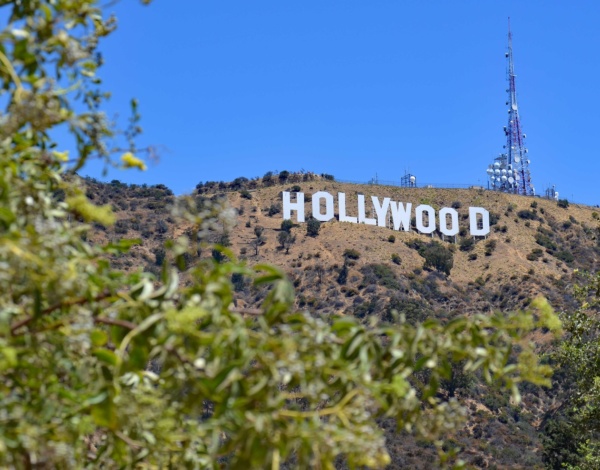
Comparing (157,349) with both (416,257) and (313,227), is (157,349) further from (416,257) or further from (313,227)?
(313,227)

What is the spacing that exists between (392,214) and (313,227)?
6.42 meters

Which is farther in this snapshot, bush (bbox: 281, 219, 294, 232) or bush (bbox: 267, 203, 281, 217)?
bush (bbox: 267, 203, 281, 217)

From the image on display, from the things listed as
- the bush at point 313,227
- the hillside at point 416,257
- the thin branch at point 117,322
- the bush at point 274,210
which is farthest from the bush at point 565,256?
the thin branch at point 117,322

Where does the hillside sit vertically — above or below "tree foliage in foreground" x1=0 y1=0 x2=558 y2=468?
above

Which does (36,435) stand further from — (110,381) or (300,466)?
(300,466)

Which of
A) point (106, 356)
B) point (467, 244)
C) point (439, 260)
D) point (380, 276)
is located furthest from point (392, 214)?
point (106, 356)

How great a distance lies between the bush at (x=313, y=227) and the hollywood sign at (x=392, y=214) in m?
0.71

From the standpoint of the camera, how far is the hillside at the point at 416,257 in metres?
54.2

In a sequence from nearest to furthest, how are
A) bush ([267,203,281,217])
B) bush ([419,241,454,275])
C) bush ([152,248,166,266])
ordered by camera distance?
bush ([152,248,166,266]) → bush ([419,241,454,275]) → bush ([267,203,281,217])

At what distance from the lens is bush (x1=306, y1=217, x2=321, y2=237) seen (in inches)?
2894

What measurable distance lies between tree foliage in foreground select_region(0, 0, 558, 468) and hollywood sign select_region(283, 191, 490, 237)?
220ft

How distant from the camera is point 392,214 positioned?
74.8 m

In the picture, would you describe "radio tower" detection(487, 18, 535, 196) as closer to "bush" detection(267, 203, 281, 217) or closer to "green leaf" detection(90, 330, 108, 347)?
"bush" detection(267, 203, 281, 217)

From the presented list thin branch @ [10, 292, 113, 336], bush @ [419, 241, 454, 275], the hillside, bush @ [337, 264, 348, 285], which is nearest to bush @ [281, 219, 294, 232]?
the hillside
